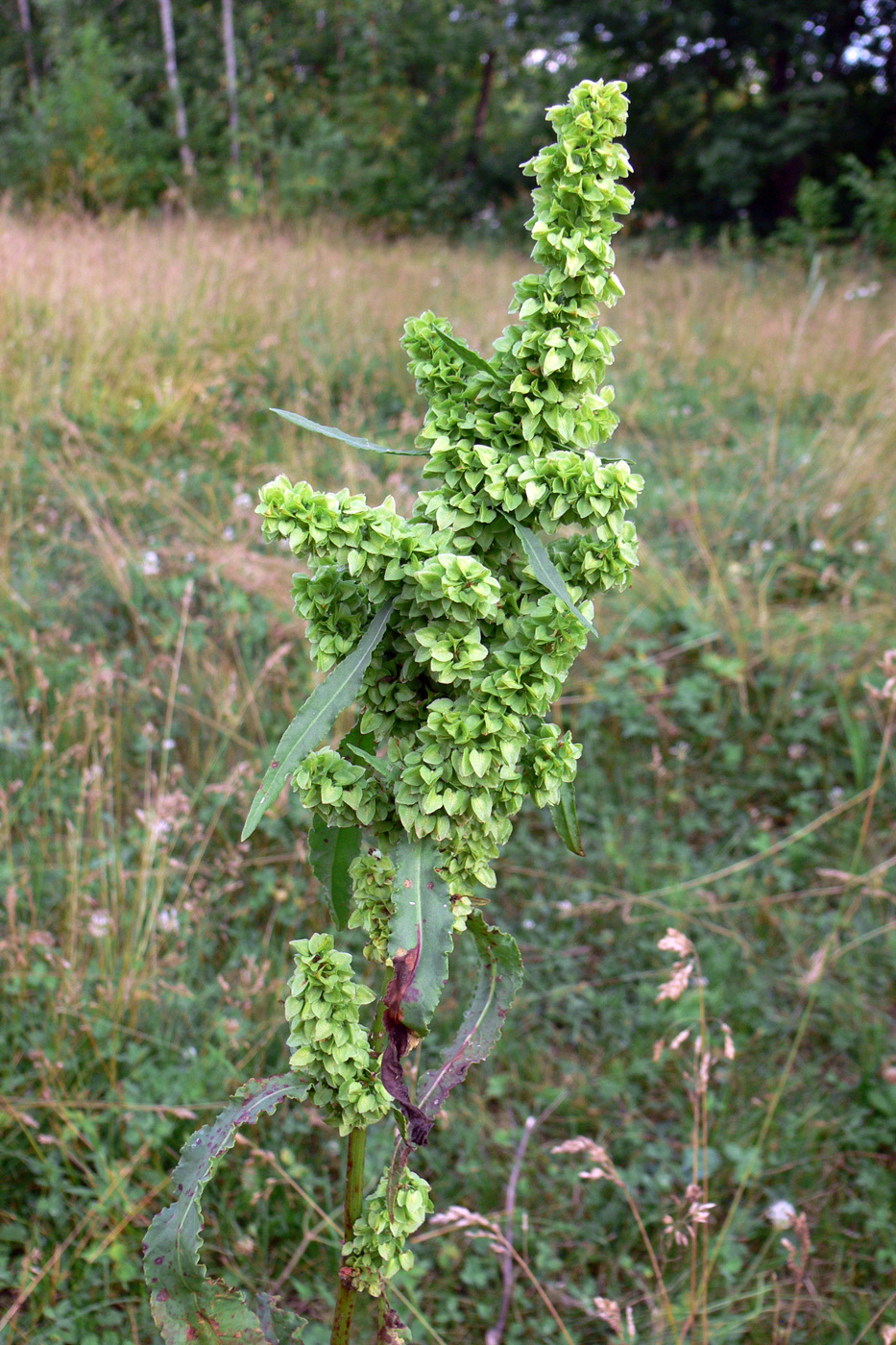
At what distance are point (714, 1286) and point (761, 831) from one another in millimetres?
1470

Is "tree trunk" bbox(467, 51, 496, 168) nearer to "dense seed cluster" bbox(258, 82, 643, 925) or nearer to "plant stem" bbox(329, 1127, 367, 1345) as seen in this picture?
"dense seed cluster" bbox(258, 82, 643, 925)

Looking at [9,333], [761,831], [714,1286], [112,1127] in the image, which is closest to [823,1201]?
[714,1286]

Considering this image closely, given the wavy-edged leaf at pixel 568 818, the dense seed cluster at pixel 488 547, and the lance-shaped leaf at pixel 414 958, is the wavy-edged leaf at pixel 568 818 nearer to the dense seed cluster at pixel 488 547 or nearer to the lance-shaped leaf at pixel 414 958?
the dense seed cluster at pixel 488 547

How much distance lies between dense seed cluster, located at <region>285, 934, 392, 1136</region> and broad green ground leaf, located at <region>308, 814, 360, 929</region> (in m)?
0.11

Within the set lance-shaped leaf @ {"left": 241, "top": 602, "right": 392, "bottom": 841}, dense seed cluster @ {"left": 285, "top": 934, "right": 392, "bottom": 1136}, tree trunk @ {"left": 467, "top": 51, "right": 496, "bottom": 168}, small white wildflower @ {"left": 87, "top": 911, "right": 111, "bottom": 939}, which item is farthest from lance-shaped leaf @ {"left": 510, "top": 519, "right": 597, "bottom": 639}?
tree trunk @ {"left": 467, "top": 51, "right": 496, "bottom": 168}

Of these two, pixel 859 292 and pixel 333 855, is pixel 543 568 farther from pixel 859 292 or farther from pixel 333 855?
pixel 859 292

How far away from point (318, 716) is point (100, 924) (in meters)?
1.55

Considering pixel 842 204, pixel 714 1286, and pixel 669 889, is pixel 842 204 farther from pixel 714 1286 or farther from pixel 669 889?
pixel 714 1286

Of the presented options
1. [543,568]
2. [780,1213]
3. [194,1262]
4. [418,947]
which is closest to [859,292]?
[780,1213]

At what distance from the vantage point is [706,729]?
337 cm

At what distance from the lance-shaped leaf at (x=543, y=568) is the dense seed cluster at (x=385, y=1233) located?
0.73 meters

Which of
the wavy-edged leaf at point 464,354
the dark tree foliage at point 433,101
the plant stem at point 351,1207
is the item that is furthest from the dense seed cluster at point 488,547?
the dark tree foliage at point 433,101

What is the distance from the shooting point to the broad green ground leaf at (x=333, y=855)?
110cm

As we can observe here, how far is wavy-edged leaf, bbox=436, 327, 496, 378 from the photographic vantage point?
990 millimetres
